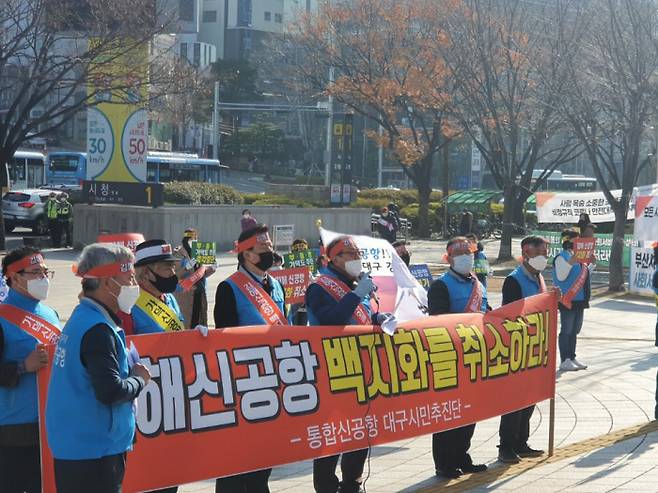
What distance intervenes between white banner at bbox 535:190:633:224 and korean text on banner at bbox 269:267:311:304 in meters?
17.5

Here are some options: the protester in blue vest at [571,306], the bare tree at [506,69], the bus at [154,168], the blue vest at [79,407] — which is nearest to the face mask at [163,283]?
the blue vest at [79,407]

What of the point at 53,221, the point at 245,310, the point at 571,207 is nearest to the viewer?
the point at 245,310

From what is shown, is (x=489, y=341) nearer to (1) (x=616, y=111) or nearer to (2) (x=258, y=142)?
(1) (x=616, y=111)

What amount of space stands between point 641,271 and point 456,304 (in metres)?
17.0

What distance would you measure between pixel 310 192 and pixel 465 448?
46616 millimetres

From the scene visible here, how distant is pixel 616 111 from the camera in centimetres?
2591

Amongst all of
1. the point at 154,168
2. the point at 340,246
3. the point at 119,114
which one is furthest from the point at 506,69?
the point at 340,246

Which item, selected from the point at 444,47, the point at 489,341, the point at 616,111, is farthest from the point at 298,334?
the point at 444,47

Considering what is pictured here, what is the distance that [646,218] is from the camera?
2262cm

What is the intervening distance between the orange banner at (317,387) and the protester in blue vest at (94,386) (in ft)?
2.47

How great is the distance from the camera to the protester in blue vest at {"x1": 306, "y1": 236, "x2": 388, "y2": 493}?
22.6 ft

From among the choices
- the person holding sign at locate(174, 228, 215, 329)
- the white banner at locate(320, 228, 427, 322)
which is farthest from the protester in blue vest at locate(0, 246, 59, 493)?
the person holding sign at locate(174, 228, 215, 329)

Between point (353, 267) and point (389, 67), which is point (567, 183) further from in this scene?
point (353, 267)

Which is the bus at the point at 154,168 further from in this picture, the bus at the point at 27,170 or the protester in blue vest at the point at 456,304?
the protester in blue vest at the point at 456,304
